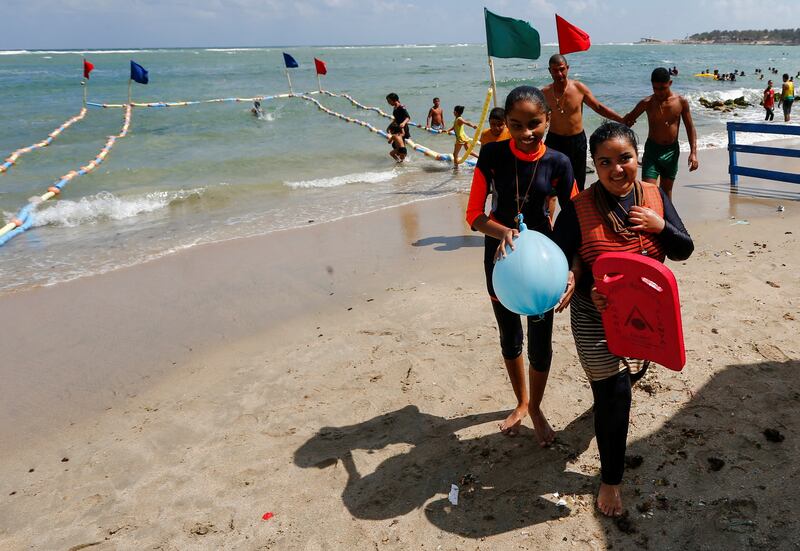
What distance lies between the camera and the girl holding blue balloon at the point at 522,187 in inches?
103

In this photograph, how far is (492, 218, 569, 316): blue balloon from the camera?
222 centimetres

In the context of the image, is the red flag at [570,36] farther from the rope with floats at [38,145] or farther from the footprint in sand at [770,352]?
the rope with floats at [38,145]

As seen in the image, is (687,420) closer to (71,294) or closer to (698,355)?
(698,355)

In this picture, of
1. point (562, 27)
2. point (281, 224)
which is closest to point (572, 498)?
point (562, 27)

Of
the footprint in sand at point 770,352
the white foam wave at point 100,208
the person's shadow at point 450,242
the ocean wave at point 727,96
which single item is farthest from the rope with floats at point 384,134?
the ocean wave at point 727,96

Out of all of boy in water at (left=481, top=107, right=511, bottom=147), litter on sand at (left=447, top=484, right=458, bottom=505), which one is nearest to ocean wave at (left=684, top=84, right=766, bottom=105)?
boy in water at (left=481, top=107, right=511, bottom=147)

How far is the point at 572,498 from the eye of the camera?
2.75 metres

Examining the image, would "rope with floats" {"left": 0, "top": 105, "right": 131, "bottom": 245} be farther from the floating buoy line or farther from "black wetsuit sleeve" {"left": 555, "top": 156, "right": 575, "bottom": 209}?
"black wetsuit sleeve" {"left": 555, "top": 156, "right": 575, "bottom": 209}

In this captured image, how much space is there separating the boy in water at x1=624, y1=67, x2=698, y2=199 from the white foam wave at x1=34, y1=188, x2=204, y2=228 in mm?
7839

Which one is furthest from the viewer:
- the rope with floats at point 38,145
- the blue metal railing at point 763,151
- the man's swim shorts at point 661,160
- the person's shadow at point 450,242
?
the rope with floats at point 38,145

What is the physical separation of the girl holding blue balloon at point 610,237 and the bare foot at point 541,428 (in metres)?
0.62

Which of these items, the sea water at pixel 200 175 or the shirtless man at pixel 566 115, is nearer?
the shirtless man at pixel 566 115

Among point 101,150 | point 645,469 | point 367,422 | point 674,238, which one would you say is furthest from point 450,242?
point 101,150

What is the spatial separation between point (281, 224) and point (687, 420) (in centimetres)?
633
